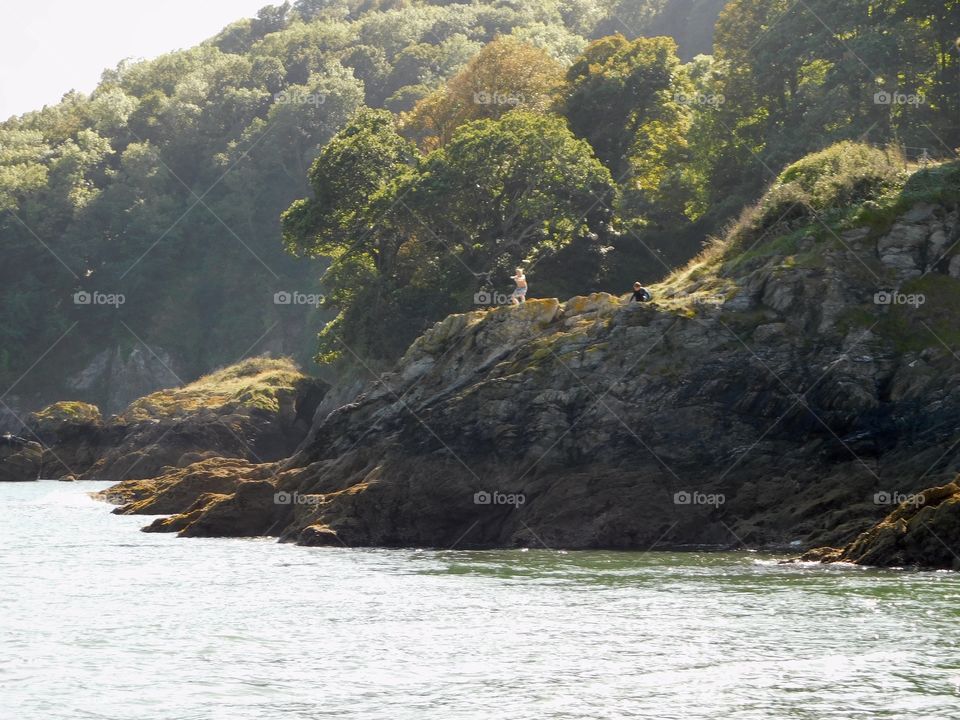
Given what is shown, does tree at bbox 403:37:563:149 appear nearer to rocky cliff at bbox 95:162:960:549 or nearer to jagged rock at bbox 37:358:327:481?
jagged rock at bbox 37:358:327:481

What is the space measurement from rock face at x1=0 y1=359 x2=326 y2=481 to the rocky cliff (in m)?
33.0

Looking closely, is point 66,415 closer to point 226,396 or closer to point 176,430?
point 226,396

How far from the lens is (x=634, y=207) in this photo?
2864 inches

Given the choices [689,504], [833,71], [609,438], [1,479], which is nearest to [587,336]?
[609,438]

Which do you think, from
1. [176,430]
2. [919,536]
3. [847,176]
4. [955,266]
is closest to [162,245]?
[176,430]

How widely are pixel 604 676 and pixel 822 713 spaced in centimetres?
411

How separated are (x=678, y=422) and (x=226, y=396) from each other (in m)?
50.8

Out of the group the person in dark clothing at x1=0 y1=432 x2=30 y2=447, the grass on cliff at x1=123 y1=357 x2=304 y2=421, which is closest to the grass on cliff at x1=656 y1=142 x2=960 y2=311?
the grass on cliff at x1=123 y1=357 x2=304 y2=421

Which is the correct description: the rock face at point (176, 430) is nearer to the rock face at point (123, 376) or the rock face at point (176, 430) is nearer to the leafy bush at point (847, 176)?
the leafy bush at point (847, 176)

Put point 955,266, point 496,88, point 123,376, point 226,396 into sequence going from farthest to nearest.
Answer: point 123,376 → point 496,88 → point 226,396 → point 955,266

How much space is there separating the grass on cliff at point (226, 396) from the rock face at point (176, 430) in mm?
60

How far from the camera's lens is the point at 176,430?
268ft

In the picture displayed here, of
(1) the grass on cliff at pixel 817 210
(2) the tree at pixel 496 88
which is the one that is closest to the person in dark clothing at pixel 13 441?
(2) the tree at pixel 496 88

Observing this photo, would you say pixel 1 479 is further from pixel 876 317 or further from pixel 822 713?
pixel 822 713
